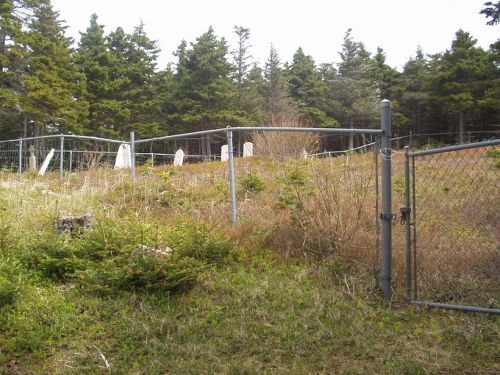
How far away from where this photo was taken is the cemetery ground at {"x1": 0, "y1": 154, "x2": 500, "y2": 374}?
2863mm

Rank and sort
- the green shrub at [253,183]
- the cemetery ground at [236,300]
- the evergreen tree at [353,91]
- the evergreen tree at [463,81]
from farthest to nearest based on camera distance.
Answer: the evergreen tree at [353,91] → the evergreen tree at [463,81] → the green shrub at [253,183] → the cemetery ground at [236,300]

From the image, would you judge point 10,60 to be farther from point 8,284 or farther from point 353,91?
point 353,91

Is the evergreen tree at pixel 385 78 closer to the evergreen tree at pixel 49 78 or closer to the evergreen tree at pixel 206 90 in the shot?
the evergreen tree at pixel 206 90

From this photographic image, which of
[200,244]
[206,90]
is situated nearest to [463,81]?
[206,90]

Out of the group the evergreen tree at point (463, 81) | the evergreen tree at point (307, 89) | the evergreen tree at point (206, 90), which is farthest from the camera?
the evergreen tree at point (307, 89)

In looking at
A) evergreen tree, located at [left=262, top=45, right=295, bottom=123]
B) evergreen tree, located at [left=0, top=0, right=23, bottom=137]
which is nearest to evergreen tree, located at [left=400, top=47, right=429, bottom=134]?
evergreen tree, located at [left=262, top=45, right=295, bottom=123]

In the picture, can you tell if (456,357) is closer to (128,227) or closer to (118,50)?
(128,227)

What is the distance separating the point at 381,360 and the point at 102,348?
72.6 inches

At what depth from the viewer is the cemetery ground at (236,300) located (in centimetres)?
286

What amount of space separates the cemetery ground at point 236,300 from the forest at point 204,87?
20581 millimetres

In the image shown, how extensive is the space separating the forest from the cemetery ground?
2058cm

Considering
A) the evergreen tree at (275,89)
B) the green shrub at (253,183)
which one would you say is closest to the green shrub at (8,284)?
the green shrub at (253,183)

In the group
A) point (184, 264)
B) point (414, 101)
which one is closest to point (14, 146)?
point (184, 264)

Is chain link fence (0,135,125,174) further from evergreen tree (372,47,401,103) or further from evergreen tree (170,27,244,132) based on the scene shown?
evergreen tree (372,47,401,103)
